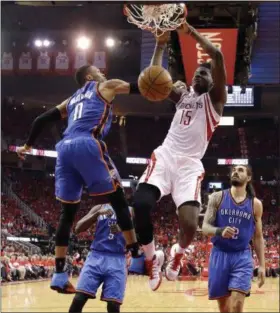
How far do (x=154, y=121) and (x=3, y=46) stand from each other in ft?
28.7

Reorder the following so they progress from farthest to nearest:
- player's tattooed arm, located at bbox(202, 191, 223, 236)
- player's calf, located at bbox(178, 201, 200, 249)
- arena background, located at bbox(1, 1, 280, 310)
→ arena background, located at bbox(1, 1, 280, 310)
player's tattooed arm, located at bbox(202, 191, 223, 236)
player's calf, located at bbox(178, 201, 200, 249)

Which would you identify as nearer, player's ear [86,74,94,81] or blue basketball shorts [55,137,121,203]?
blue basketball shorts [55,137,121,203]

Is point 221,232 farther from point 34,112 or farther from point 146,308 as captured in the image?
point 34,112

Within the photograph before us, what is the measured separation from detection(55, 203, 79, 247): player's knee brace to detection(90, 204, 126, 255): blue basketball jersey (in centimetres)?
143

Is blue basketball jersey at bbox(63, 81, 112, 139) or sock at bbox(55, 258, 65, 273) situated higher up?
blue basketball jersey at bbox(63, 81, 112, 139)

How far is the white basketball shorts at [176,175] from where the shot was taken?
14.2 ft

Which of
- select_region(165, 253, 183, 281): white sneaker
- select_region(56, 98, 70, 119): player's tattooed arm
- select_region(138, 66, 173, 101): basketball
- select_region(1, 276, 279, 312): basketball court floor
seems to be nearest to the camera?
select_region(138, 66, 173, 101): basketball

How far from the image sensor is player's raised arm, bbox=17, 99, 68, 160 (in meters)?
4.62

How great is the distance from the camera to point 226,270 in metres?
5.57

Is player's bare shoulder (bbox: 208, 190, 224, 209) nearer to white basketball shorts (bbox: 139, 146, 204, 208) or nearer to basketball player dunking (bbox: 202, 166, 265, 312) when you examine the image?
basketball player dunking (bbox: 202, 166, 265, 312)

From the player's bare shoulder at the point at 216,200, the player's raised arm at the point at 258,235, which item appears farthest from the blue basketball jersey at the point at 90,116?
the player's raised arm at the point at 258,235

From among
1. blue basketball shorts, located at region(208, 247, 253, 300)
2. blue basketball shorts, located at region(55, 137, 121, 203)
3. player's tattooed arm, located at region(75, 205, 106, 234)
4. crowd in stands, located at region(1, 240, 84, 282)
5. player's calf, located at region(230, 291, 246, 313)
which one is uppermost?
blue basketball shorts, located at region(55, 137, 121, 203)

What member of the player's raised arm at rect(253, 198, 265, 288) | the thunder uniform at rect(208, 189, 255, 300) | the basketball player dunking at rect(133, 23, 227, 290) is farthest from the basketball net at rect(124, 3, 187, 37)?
the player's raised arm at rect(253, 198, 265, 288)

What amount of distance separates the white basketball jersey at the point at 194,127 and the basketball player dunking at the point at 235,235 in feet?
3.57
